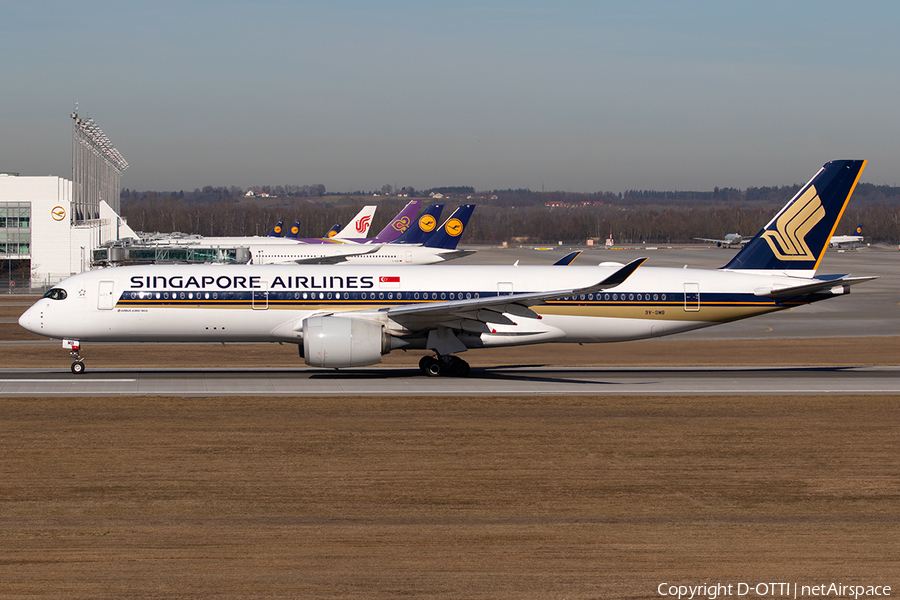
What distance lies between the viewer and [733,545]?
14.7 m

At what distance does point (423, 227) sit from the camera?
9106 centimetres

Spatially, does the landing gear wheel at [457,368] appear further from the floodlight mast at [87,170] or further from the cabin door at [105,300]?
the floodlight mast at [87,170]

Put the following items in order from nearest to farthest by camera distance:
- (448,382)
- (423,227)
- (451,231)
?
(448,382)
(451,231)
(423,227)

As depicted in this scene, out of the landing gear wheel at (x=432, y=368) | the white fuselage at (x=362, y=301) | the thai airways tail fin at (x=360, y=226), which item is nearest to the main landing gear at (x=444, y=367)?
A: the landing gear wheel at (x=432, y=368)

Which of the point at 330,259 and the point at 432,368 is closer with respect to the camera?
the point at 432,368

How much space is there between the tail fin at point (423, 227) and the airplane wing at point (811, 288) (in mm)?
58408

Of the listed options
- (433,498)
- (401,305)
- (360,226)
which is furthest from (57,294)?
(360,226)

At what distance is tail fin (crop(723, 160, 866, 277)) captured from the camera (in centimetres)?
3509

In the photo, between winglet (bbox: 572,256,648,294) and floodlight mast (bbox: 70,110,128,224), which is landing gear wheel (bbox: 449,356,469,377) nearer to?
winglet (bbox: 572,256,648,294)

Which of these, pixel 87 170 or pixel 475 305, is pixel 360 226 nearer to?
pixel 87 170

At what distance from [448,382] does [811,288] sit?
13.7 metres

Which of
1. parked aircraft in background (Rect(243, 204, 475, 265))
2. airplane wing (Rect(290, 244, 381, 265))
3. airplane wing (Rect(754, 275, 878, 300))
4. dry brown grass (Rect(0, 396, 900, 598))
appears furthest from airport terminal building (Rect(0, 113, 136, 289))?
airplane wing (Rect(754, 275, 878, 300))

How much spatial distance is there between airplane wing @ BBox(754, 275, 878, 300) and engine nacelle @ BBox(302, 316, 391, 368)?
14865mm

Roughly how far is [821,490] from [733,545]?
14.9 ft
